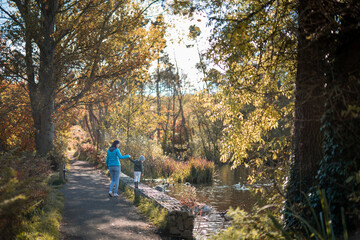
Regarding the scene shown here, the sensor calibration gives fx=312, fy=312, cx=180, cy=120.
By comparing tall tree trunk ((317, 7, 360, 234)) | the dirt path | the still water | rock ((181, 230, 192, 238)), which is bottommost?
the still water

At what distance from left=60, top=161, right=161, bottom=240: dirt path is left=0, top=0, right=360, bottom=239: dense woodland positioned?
949mm

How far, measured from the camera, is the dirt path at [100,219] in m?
6.85

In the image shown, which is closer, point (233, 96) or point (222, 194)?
point (233, 96)

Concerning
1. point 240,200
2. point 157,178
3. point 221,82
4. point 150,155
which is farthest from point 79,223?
point 150,155

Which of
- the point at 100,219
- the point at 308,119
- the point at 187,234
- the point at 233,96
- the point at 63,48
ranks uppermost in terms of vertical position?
the point at 63,48

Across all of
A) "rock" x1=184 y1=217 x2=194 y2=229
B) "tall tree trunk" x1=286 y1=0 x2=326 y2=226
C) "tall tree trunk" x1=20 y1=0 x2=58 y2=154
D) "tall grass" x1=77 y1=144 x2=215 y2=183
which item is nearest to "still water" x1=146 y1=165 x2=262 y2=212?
"tall grass" x1=77 y1=144 x2=215 y2=183

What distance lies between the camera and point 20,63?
12.5 meters

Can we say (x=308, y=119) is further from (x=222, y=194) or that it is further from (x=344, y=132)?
(x=222, y=194)

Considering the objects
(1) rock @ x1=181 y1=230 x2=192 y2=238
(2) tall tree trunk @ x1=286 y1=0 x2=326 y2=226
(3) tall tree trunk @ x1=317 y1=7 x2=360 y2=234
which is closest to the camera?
(3) tall tree trunk @ x1=317 y1=7 x2=360 y2=234

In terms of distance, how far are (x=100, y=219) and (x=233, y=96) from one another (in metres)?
4.77

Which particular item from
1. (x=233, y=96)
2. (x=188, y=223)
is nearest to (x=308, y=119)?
(x=233, y=96)

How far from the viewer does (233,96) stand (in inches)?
335

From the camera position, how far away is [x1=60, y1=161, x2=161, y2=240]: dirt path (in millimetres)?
6848

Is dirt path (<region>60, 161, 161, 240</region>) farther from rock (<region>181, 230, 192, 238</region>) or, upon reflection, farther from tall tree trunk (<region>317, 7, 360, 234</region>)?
tall tree trunk (<region>317, 7, 360, 234</region>)
